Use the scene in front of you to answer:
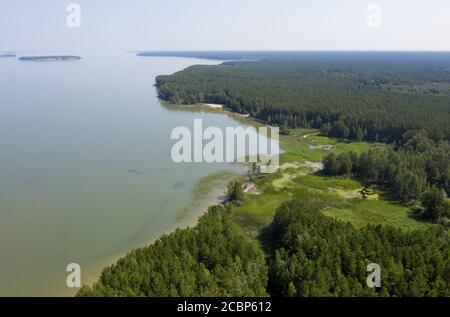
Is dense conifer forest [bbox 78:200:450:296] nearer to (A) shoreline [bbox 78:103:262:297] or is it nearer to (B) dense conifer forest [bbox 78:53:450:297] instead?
(B) dense conifer forest [bbox 78:53:450:297]

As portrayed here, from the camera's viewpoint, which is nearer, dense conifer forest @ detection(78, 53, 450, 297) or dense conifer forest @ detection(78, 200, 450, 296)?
dense conifer forest @ detection(78, 200, 450, 296)

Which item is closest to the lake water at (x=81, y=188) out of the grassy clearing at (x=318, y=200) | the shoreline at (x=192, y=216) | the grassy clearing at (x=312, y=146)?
the shoreline at (x=192, y=216)

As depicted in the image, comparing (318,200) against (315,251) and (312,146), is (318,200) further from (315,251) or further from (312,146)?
(312,146)

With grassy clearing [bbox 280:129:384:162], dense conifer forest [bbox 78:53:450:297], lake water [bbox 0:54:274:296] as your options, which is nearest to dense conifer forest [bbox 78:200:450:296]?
dense conifer forest [bbox 78:53:450:297]

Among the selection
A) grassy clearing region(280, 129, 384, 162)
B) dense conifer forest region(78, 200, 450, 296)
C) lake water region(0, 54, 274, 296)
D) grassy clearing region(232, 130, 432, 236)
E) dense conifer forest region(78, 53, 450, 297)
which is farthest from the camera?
grassy clearing region(280, 129, 384, 162)

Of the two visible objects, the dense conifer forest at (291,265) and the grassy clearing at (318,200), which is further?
the grassy clearing at (318,200)

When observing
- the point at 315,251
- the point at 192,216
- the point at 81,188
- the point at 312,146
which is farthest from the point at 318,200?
the point at 81,188

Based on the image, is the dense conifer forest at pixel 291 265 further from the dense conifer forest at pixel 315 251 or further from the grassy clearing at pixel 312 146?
the grassy clearing at pixel 312 146

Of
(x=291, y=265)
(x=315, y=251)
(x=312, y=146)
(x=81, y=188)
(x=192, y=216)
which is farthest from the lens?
(x=312, y=146)

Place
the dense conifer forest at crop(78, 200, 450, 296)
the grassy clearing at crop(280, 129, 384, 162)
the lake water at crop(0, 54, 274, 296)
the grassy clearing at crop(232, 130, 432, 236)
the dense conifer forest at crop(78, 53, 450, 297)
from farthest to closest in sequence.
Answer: the grassy clearing at crop(280, 129, 384, 162)
the grassy clearing at crop(232, 130, 432, 236)
the lake water at crop(0, 54, 274, 296)
the dense conifer forest at crop(78, 53, 450, 297)
the dense conifer forest at crop(78, 200, 450, 296)
